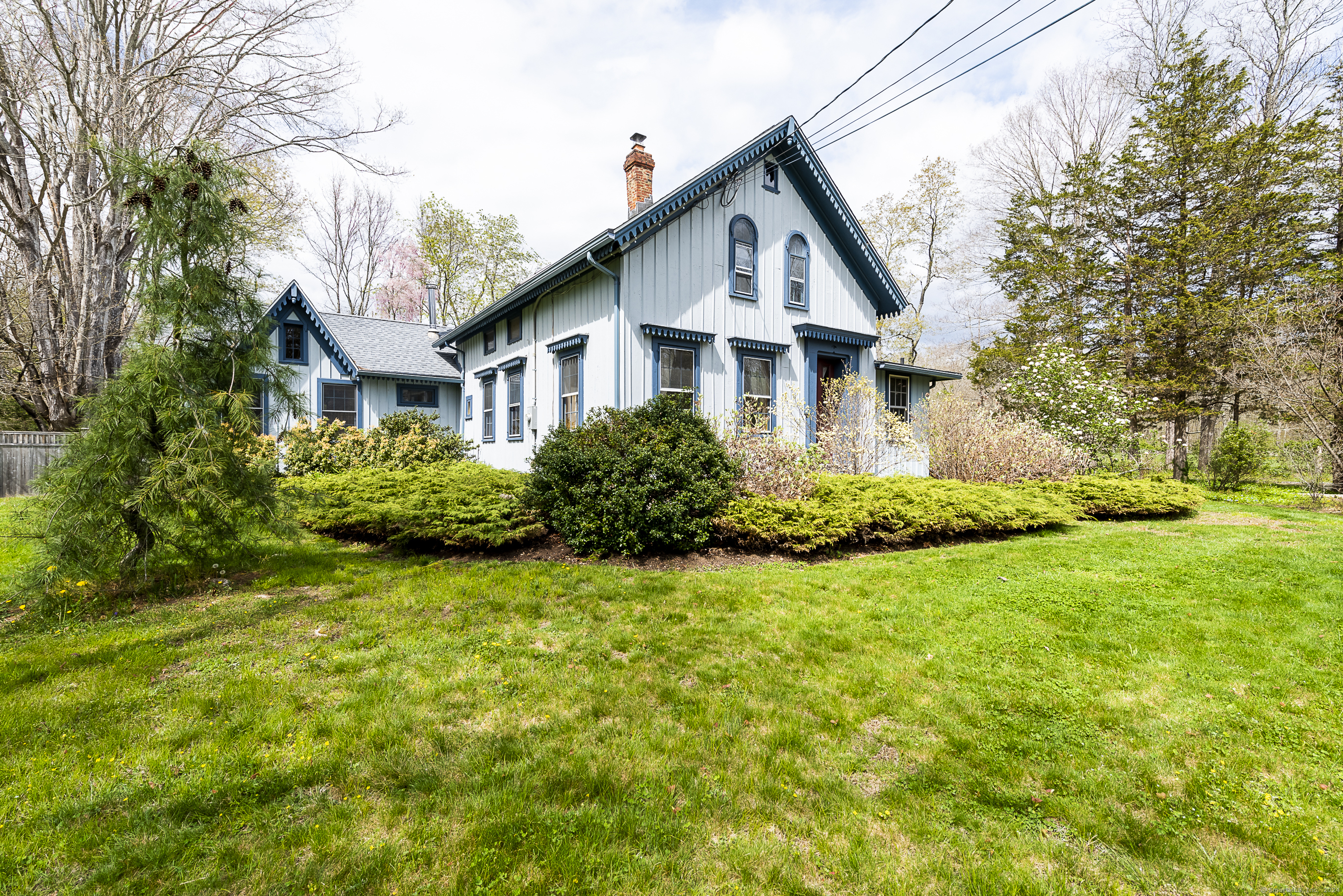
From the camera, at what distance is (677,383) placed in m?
10.5

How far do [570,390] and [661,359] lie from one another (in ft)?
6.83

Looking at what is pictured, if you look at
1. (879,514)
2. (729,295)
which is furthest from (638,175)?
(879,514)

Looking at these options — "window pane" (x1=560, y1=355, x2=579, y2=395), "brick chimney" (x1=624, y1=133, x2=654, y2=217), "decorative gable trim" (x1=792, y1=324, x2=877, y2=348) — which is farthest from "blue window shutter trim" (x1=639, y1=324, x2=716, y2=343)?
"brick chimney" (x1=624, y1=133, x2=654, y2=217)

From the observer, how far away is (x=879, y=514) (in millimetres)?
7664

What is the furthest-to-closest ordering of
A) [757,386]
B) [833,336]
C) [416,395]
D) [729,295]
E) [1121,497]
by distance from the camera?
[416,395]
[833,336]
[757,386]
[729,295]
[1121,497]

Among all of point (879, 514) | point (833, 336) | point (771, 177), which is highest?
point (771, 177)

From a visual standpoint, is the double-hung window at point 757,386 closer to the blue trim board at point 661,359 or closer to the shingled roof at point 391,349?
the blue trim board at point 661,359

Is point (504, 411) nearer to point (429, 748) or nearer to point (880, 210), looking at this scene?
point (429, 748)

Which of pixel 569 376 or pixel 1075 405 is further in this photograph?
pixel 1075 405

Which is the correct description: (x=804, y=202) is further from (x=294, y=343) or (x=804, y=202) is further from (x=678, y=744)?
(x=294, y=343)

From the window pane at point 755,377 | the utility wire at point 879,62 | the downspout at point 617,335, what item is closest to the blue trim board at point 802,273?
the window pane at point 755,377

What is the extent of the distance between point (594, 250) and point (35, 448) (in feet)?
47.7

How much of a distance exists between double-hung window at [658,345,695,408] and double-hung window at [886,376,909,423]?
6253 millimetres

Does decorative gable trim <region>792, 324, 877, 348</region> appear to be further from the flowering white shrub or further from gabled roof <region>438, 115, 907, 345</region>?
the flowering white shrub
